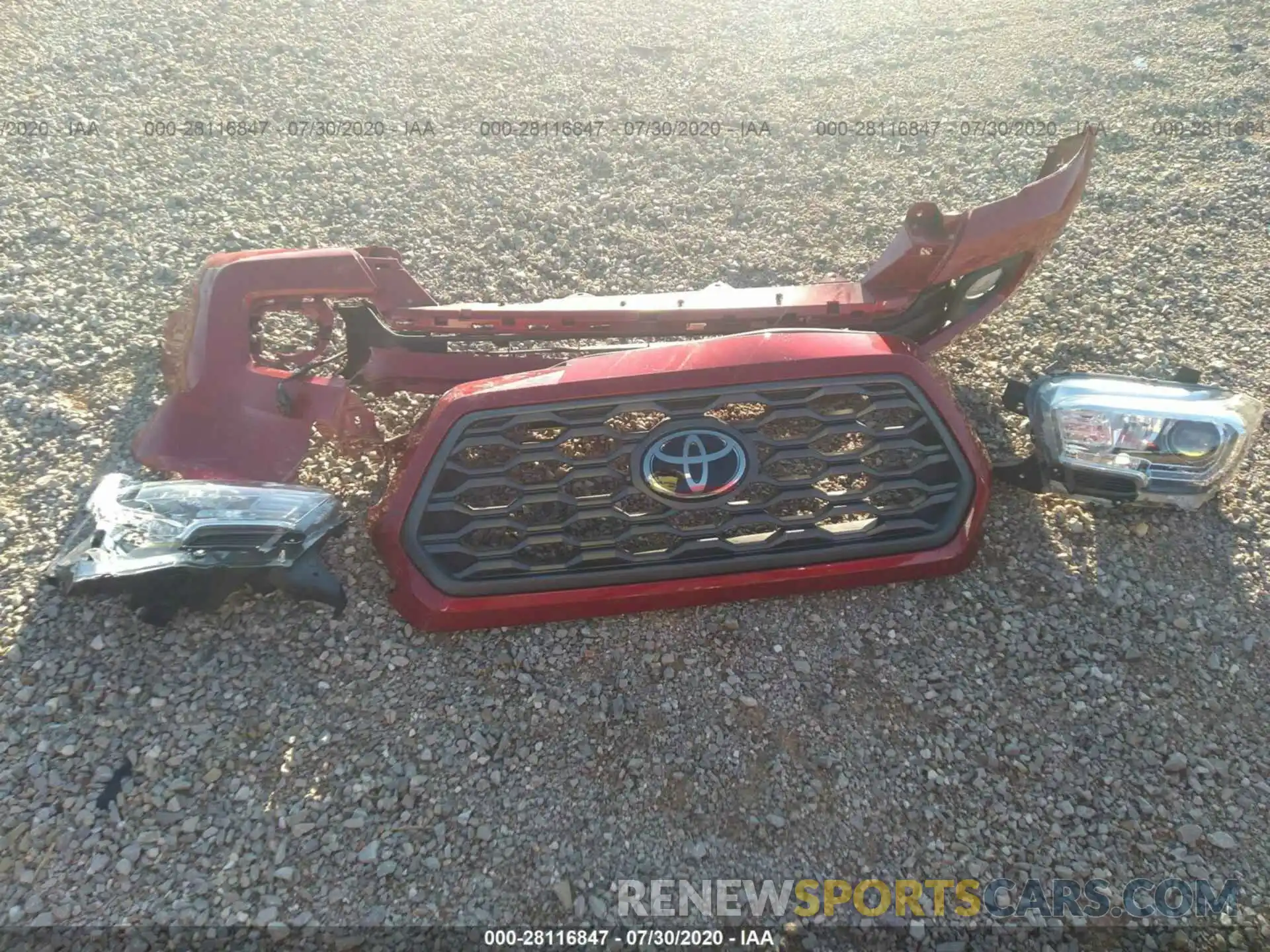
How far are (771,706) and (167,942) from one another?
1.87 meters

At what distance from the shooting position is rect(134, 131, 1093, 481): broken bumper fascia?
316cm

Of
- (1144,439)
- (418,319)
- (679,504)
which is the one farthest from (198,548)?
(1144,439)

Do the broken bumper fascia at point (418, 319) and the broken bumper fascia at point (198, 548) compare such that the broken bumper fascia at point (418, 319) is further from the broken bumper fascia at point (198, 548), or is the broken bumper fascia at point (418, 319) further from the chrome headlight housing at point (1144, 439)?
the chrome headlight housing at point (1144, 439)

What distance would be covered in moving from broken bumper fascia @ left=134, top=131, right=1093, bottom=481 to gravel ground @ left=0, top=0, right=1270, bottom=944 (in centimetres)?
48

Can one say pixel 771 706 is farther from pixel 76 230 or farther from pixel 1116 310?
pixel 76 230

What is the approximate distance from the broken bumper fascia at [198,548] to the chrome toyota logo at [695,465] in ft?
3.86

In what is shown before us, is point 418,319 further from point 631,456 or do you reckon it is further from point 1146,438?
point 1146,438

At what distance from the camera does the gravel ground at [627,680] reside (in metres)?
2.33

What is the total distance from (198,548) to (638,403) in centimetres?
157

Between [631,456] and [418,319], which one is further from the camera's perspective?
[418,319]

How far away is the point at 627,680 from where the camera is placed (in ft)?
9.12

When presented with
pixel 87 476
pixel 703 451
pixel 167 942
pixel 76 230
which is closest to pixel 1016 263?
pixel 703 451

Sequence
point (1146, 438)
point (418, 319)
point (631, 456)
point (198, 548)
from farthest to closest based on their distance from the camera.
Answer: point (418, 319), point (1146, 438), point (631, 456), point (198, 548)

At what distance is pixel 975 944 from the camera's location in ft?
7.11
